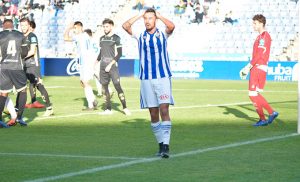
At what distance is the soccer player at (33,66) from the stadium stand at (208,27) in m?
20.2

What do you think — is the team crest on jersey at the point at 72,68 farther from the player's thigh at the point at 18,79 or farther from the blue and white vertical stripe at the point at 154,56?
the blue and white vertical stripe at the point at 154,56

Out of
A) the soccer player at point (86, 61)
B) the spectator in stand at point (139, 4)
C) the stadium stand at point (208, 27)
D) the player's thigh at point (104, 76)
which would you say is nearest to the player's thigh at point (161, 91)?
the player's thigh at point (104, 76)

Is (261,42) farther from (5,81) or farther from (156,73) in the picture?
(156,73)

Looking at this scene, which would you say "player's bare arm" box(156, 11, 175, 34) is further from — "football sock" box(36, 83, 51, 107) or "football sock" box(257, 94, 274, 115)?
"football sock" box(36, 83, 51, 107)

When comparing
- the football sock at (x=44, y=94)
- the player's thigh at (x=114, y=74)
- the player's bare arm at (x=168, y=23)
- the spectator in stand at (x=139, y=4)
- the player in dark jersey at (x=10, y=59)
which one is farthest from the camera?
the spectator in stand at (x=139, y=4)

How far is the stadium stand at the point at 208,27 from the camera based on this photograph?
1572 inches

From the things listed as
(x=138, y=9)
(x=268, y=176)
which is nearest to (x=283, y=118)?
(x=268, y=176)

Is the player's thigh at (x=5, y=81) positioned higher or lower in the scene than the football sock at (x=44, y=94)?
higher

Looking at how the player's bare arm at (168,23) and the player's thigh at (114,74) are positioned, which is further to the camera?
the player's thigh at (114,74)

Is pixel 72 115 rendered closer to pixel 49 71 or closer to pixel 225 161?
pixel 225 161

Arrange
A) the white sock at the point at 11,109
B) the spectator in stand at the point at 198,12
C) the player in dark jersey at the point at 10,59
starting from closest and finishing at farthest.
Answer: the player in dark jersey at the point at 10,59 → the white sock at the point at 11,109 → the spectator in stand at the point at 198,12

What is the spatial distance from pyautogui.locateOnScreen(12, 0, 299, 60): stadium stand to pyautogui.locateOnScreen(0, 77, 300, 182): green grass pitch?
780 inches

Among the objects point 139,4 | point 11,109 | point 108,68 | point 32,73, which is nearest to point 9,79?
point 11,109

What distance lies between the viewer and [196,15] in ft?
137
